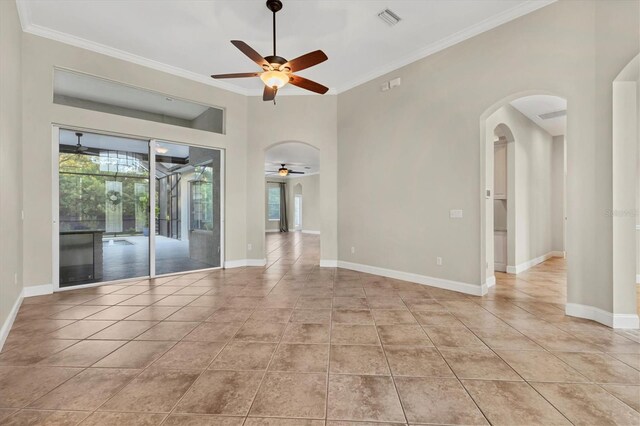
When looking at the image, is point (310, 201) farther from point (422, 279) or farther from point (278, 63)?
point (278, 63)

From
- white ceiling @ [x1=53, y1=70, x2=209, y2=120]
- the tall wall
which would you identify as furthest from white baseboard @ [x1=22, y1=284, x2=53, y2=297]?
the tall wall

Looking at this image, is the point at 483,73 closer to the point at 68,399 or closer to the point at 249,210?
the point at 249,210

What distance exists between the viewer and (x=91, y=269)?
452cm

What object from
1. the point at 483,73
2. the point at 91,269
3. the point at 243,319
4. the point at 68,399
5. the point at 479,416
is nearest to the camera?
the point at 479,416

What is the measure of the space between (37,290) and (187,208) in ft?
8.32

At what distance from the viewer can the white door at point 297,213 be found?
16614mm

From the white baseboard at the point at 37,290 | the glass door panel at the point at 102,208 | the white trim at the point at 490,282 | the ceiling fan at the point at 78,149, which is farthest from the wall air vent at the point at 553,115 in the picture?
the white baseboard at the point at 37,290

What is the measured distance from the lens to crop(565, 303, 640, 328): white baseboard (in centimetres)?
280

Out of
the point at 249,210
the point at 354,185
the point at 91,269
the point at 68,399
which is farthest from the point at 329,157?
the point at 68,399

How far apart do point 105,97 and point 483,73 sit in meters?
5.78

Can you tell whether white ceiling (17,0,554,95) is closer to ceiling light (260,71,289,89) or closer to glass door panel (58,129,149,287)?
ceiling light (260,71,289,89)

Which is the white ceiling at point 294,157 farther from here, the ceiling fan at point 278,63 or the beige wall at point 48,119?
the ceiling fan at point 278,63

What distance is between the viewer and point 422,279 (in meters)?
4.56

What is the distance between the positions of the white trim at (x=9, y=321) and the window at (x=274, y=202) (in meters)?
12.7
